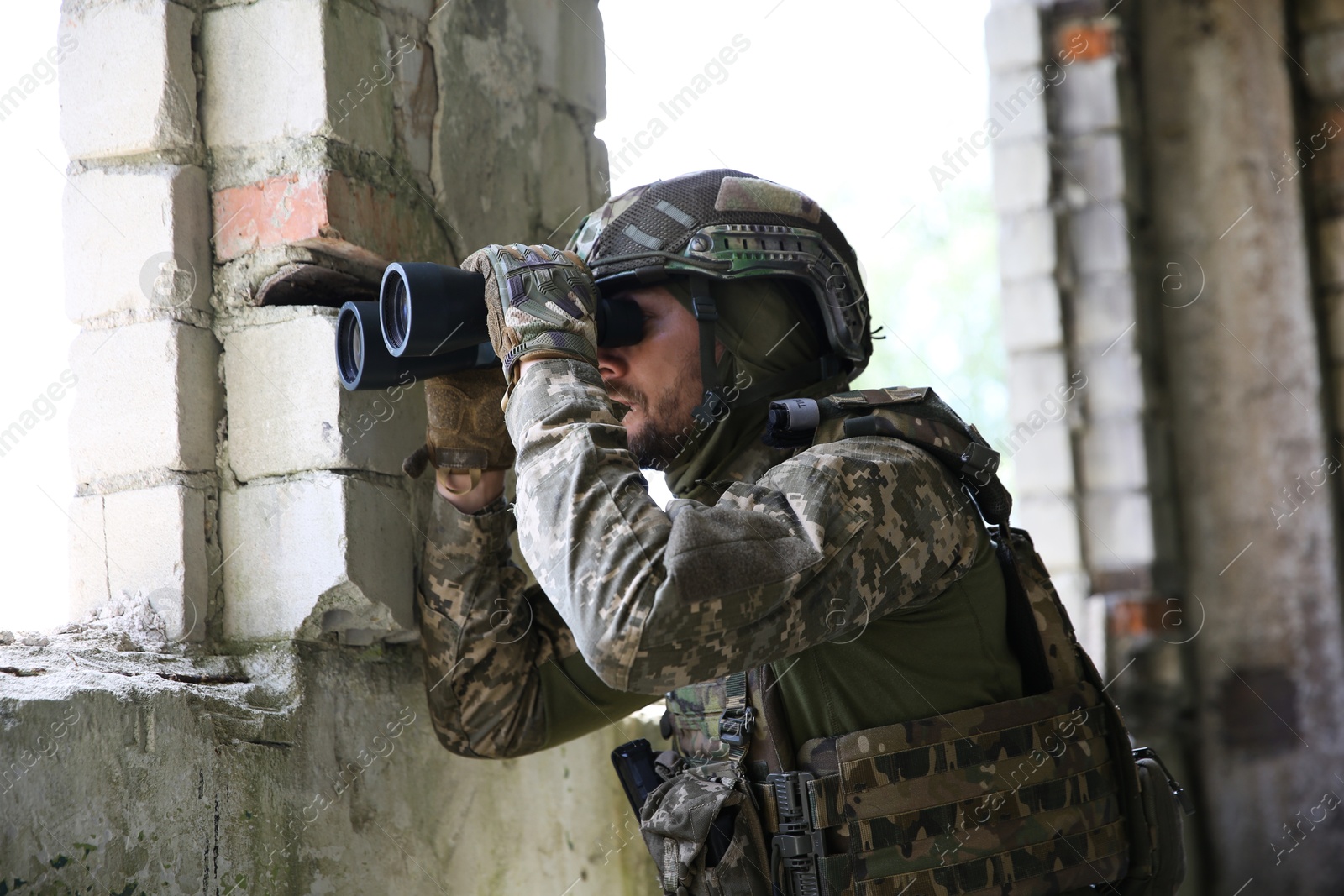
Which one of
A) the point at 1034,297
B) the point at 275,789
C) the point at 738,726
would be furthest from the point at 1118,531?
the point at 275,789

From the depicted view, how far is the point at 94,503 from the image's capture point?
4.17 feet

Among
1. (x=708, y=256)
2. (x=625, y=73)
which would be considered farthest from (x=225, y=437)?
(x=625, y=73)

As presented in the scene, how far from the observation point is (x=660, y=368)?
4.57ft

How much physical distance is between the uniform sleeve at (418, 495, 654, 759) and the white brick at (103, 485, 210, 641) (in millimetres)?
249

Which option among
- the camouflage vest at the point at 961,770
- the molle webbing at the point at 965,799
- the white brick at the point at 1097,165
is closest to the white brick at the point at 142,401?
the camouflage vest at the point at 961,770

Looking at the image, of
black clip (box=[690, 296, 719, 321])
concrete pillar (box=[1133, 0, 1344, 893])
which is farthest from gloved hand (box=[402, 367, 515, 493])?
concrete pillar (box=[1133, 0, 1344, 893])

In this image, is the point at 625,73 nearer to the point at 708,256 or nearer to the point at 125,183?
the point at 708,256

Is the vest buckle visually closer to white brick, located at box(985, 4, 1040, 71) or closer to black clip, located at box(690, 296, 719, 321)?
black clip, located at box(690, 296, 719, 321)

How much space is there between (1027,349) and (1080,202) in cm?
39

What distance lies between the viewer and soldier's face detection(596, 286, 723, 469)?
4.57ft

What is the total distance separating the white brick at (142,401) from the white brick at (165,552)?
0.12 feet

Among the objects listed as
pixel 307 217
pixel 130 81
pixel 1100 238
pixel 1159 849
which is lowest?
pixel 1159 849

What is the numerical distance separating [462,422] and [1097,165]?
2172mm

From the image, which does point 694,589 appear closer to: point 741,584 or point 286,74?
point 741,584
